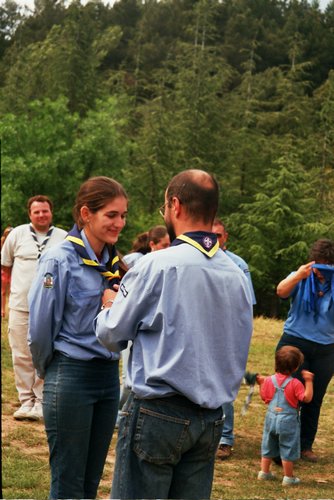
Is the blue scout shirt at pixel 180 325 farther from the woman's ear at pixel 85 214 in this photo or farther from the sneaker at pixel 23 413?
the sneaker at pixel 23 413

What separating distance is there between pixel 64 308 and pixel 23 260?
3566mm

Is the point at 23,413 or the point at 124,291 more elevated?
the point at 124,291

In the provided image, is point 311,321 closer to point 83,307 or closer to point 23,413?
point 23,413

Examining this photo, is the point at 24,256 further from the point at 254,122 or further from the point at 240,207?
the point at 254,122

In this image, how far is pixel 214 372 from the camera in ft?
9.45

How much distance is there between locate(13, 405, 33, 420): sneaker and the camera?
7186 mm

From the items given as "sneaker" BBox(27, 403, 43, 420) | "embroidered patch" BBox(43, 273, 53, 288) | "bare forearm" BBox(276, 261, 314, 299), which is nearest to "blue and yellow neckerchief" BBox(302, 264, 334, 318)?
"bare forearm" BBox(276, 261, 314, 299)

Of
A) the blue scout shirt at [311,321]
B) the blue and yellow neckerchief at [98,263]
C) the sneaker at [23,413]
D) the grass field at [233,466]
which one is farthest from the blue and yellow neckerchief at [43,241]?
the blue and yellow neckerchief at [98,263]

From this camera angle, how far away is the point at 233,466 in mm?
6500

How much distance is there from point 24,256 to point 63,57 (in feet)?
111

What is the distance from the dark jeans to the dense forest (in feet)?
72.0

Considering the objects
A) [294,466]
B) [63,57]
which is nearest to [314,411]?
[294,466]

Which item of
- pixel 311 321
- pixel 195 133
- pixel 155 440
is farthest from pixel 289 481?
pixel 195 133

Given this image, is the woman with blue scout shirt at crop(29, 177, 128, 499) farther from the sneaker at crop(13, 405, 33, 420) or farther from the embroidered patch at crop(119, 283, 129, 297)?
the sneaker at crop(13, 405, 33, 420)
